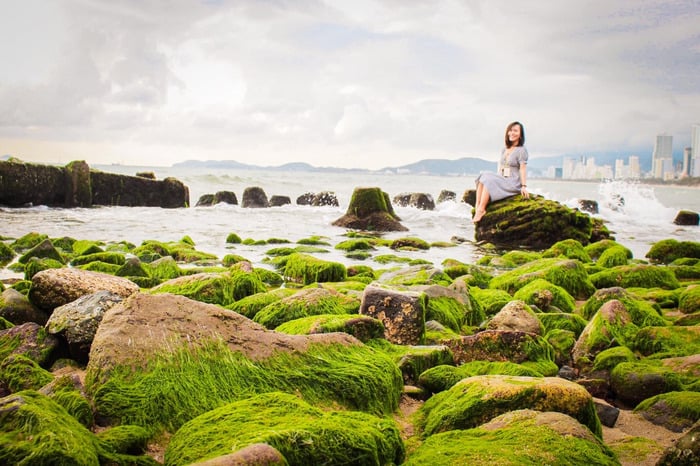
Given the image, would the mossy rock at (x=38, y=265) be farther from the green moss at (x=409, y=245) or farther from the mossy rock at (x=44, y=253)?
the green moss at (x=409, y=245)

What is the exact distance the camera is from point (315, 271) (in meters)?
8.09

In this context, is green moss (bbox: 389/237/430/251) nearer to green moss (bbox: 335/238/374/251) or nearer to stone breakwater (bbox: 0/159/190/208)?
green moss (bbox: 335/238/374/251)

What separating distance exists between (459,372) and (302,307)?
1.82 m

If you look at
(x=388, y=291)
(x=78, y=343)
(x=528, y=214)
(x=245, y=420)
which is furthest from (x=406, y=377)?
(x=528, y=214)

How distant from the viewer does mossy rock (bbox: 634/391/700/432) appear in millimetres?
3234

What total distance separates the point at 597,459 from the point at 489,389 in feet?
2.49

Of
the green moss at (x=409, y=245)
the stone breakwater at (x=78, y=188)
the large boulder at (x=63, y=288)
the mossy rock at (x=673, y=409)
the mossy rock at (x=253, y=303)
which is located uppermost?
the stone breakwater at (x=78, y=188)

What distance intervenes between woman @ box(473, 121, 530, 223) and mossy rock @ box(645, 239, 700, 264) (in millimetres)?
3947

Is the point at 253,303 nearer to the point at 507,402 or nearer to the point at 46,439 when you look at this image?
the point at 507,402

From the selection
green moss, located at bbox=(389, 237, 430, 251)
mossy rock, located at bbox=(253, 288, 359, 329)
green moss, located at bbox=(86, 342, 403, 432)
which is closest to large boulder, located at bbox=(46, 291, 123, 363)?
green moss, located at bbox=(86, 342, 403, 432)

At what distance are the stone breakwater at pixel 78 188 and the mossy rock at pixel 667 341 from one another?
71.2 ft

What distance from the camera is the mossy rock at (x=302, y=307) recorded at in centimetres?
506

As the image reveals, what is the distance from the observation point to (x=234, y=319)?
3.81 metres

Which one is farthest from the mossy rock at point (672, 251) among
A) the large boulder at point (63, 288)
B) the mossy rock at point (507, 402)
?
the large boulder at point (63, 288)
